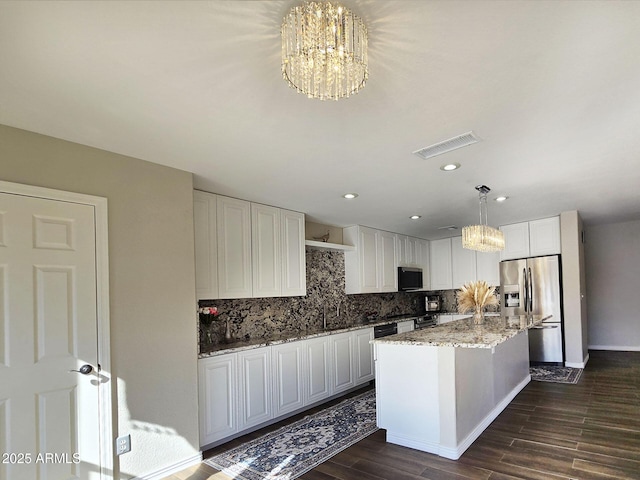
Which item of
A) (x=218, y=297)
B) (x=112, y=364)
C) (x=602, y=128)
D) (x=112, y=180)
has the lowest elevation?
(x=112, y=364)

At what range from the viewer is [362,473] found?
2875 mm

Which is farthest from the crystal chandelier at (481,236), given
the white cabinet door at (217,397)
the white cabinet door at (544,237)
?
the white cabinet door at (217,397)

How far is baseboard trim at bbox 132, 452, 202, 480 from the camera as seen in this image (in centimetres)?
277

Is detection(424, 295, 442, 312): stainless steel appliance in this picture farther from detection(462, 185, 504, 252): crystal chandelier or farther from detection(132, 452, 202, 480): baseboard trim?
detection(132, 452, 202, 480): baseboard trim

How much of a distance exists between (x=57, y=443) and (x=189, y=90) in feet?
7.39

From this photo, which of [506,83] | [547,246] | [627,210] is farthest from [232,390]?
[627,210]

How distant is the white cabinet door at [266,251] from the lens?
4270mm

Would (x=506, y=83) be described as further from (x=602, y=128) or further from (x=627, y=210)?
(x=627, y=210)

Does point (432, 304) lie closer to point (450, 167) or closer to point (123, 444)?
point (450, 167)

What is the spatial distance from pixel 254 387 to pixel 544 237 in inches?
195

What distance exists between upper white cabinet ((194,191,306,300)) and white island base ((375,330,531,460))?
1.48 metres

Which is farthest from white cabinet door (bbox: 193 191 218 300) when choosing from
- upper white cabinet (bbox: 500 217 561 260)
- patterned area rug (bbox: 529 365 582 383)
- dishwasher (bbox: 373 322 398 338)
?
upper white cabinet (bbox: 500 217 561 260)

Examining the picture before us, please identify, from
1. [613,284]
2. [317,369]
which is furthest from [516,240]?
[317,369]

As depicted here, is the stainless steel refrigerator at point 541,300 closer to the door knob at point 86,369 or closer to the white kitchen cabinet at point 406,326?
the white kitchen cabinet at point 406,326
